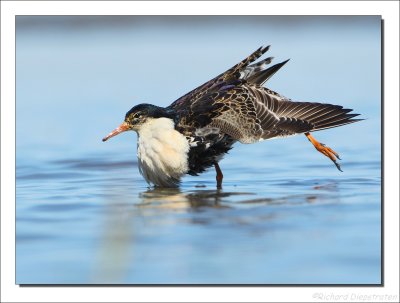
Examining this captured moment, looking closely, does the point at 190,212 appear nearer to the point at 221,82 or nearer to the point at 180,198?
the point at 180,198

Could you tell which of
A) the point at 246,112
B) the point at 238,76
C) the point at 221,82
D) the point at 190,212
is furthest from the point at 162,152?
the point at 238,76

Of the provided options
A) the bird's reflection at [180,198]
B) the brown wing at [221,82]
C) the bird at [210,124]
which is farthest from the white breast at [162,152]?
the brown wing at [221,82]

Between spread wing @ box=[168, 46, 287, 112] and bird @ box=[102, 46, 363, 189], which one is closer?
bird @ box=[102, 46, 363, 189]

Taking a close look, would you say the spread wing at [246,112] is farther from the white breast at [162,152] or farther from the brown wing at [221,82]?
the white breast at [162,152]

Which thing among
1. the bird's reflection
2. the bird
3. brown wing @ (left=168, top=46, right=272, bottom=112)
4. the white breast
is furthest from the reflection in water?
brown wing @ (left=168, top=46, right=272, bottom=112)

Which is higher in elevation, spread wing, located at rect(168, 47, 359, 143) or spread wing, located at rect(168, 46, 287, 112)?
spread wing, located at rect(168, 46, 287, 112)

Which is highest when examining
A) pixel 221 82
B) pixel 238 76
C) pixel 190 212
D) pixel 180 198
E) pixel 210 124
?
pixel 238 76

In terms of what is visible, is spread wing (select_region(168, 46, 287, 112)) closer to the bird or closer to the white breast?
the bird

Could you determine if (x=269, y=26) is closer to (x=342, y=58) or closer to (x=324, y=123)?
(x=342, y=58)
